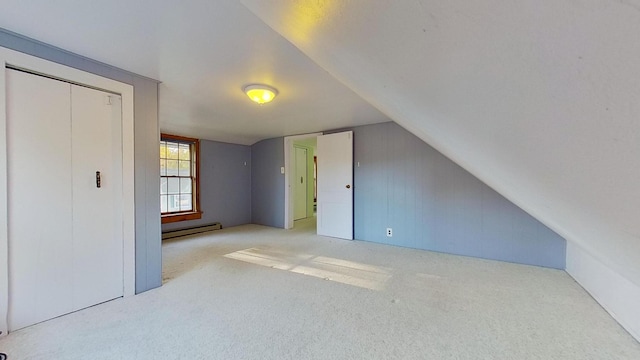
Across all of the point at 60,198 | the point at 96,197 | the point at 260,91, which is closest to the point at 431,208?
the point at 260,91

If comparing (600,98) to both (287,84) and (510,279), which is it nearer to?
(287,84)

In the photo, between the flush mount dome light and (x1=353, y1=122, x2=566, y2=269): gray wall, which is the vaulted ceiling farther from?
(x1=353, y1=122, x2=566, y2=269): gray wall

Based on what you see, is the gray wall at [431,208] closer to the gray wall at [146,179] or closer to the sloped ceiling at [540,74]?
the sloped ceiling at [540,74]

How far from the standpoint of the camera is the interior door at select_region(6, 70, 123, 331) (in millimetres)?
1878

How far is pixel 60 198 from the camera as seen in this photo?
2059 mm

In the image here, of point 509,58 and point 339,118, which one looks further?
point 339,118

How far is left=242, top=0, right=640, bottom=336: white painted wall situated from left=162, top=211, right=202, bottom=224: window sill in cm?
483

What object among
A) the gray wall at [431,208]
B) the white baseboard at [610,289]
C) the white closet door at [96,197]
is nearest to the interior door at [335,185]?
the gray wall at [431,208]

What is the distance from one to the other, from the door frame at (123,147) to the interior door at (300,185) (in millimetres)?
4244

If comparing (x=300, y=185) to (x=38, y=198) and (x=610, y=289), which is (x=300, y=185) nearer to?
(x=38, y=198)

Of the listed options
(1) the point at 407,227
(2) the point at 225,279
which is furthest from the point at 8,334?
(1) the point at 407,227

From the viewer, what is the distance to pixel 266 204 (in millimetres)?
6031

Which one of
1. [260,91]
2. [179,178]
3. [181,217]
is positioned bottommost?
[181,217]

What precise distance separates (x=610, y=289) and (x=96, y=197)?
13.8 feet
